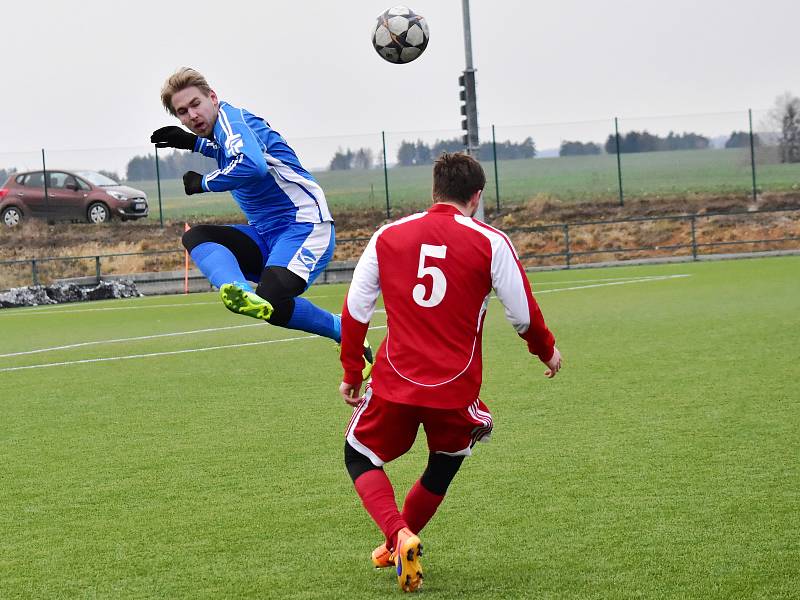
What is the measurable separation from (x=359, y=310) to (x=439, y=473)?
0.76m

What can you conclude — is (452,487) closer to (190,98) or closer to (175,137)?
(190,98)

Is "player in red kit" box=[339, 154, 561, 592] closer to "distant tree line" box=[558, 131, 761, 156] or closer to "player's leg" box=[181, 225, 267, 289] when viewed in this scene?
"player's leg" box=[181, 225, 267, 289]

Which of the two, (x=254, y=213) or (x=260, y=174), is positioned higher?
(x=260, y=174)

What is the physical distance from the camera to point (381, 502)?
449cm

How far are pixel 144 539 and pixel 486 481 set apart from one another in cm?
184

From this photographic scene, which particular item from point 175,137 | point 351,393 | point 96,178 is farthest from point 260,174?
point 96,178

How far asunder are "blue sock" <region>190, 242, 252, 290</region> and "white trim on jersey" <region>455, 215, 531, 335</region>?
2.47m

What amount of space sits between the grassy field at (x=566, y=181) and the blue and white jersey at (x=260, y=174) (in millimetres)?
30839

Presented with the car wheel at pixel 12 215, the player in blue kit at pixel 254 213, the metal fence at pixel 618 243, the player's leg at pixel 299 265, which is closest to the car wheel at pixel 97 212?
the metal fence at pixel 618 243

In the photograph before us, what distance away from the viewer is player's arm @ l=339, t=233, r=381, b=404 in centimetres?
443

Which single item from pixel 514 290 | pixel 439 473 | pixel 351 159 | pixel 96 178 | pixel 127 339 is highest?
pixel 351 159

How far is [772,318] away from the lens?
44.4 ft

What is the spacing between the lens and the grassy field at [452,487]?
4570 millimetres

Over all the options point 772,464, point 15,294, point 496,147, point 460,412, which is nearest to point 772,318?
point 772,464
